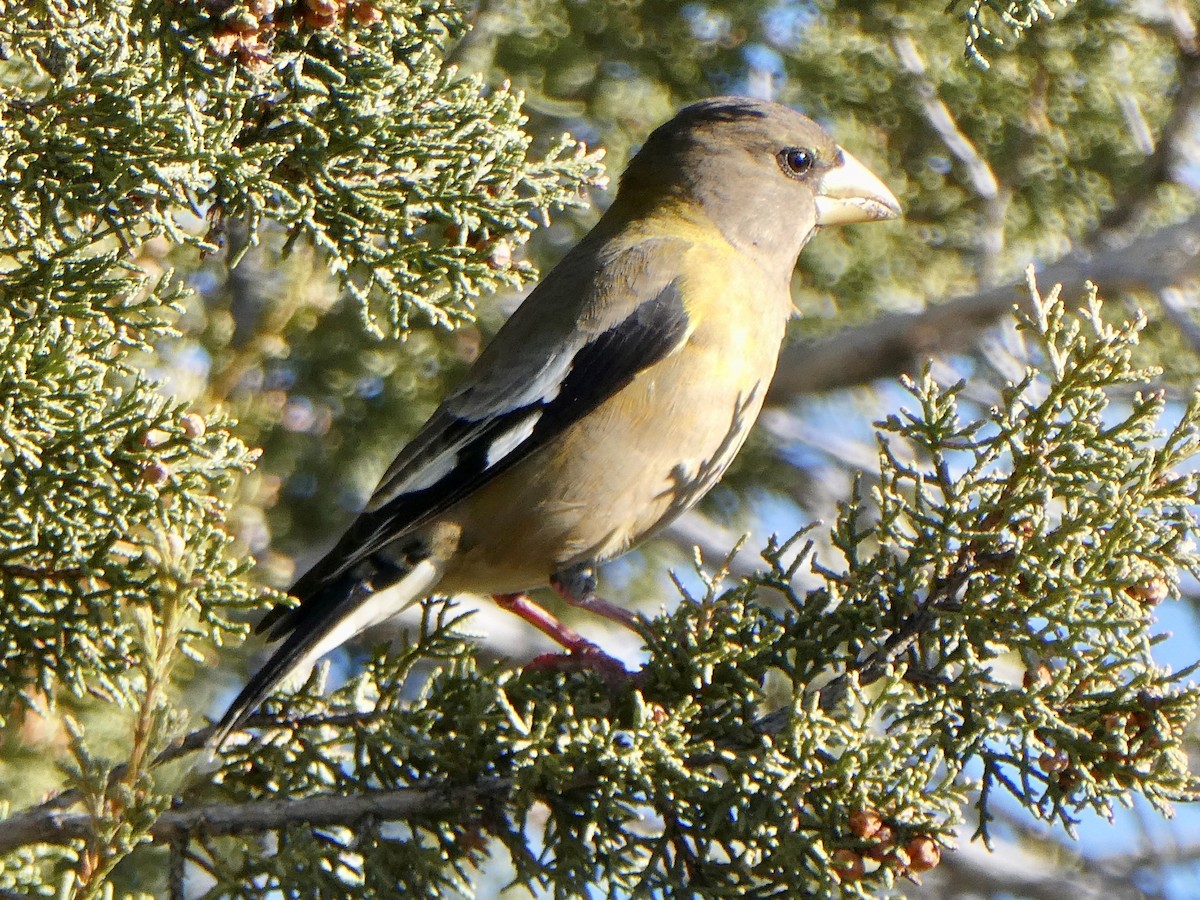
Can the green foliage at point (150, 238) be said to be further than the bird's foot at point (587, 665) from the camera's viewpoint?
No

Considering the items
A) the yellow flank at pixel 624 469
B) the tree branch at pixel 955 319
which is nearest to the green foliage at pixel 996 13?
the yellow flank at pixel 624 469

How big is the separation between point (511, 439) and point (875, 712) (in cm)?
154

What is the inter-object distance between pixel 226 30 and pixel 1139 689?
2.15 metres

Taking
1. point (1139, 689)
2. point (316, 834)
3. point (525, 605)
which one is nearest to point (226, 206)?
point (316, 834)

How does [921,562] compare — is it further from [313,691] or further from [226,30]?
[226,30]

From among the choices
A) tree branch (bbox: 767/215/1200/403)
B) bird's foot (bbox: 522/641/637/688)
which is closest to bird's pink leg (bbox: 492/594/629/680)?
bird's foot (bbox: 522/641/637/688)

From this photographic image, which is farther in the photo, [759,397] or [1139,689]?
[759,397]

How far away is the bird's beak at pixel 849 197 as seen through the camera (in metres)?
4.49

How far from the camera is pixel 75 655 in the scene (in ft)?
9.29

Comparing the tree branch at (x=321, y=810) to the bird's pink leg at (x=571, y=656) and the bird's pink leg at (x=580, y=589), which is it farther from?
the bird's pink leg at (x=580, y=589)

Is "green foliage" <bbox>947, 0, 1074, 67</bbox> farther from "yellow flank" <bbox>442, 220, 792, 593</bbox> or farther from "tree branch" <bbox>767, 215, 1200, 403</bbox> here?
"tree branch" <bbox>767, 215, 1200, 403</bbox>

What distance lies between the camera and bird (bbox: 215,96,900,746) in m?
3.56

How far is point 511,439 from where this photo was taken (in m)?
3.67

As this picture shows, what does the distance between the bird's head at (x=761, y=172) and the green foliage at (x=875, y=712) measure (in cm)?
177
